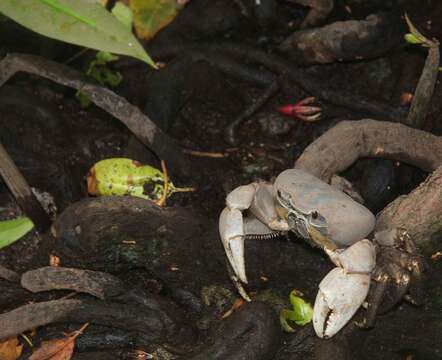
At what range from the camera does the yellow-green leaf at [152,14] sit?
414 centimetres

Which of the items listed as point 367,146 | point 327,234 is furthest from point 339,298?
point 367,146

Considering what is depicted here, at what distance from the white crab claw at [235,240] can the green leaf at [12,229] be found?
954mm

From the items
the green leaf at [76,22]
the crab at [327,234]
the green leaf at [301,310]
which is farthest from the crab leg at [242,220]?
the green leaf at [76,22]

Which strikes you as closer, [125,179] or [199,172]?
[125,179]

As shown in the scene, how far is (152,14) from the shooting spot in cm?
418

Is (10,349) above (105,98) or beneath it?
beneath

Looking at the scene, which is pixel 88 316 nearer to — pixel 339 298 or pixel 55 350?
pixel 55 350

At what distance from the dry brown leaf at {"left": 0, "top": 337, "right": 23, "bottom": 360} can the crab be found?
3.47 feet

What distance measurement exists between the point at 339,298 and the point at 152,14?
229 cm

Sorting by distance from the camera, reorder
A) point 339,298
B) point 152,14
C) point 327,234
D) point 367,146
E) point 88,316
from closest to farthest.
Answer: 1. point 339,298
2. point 327,234
3. point 88,316
4. point 367,146
5. point 152,14

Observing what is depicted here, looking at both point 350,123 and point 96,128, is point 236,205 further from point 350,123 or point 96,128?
point 96,128

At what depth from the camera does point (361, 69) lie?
13.6ft

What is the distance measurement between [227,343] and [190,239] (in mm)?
560

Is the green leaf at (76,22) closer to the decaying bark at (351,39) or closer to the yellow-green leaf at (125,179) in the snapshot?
the yellow-green leaf at (125,179)
